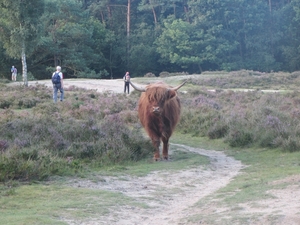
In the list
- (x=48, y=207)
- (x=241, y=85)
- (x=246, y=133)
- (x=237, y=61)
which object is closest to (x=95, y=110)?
(x=246, y=133)

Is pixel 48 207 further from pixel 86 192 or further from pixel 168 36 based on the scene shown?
pixel 168 36

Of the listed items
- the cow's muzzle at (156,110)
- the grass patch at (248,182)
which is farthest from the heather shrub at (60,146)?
the grass patch at (248,182)

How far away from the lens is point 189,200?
29.7 feet

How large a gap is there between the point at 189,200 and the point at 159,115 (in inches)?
190

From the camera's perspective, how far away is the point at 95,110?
66.2 feet

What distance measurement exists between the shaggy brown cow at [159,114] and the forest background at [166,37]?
47.6 m

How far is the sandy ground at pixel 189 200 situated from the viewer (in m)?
6.82

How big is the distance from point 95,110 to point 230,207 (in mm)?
13028

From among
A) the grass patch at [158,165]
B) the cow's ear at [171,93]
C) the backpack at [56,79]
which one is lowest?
the grass patch at [158,165]

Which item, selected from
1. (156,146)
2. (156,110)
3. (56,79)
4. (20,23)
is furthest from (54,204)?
(20,23)

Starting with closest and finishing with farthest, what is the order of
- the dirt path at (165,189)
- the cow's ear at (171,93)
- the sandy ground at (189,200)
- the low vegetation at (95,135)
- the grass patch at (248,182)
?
the sandy ground at (189,200)
the grass patch at (248,182)
the dirt path at (165,189)
the low vegetation at (95,135)
the cow's ear at (171,93)

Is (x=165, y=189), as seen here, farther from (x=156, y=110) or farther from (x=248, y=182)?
(x=156, y=110)

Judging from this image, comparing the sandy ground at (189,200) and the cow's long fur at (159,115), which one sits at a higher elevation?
the cow's long fur at (159,115)

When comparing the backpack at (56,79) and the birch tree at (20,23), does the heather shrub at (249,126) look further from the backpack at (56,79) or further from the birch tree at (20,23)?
the birch tree at (20,23)
